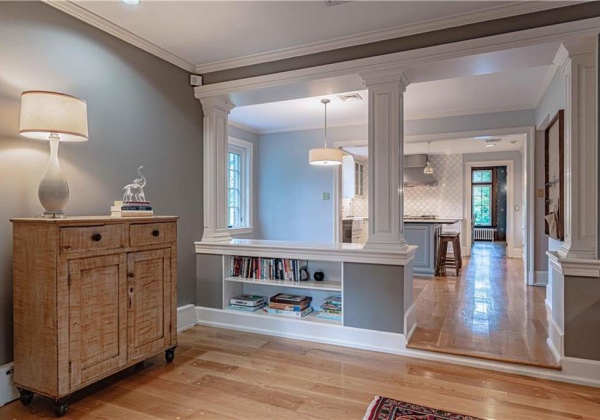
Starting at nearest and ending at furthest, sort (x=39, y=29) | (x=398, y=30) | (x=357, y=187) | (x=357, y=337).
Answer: (x=39, y=29) → (x=398, y=30) → (x=357, y=337) → (x=357, y=187)

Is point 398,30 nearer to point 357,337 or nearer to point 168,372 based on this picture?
point 357,337

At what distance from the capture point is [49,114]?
2.03 meters

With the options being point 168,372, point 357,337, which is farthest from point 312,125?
A: point 168,372

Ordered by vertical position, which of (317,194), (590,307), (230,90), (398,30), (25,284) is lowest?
Result: (590,307)

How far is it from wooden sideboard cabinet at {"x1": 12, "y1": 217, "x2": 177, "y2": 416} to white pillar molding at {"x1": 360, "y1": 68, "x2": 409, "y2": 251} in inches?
69.7

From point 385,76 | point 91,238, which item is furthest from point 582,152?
point 91,238

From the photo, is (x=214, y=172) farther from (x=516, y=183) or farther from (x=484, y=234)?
(x=484, y=234)

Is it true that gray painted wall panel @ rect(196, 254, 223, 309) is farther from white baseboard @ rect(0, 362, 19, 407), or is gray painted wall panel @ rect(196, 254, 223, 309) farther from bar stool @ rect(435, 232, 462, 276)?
bar stool @ rect(435, 232, 462, 276)

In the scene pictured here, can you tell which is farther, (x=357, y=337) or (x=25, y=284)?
(x=357, y=337)

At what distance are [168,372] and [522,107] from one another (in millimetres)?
5229

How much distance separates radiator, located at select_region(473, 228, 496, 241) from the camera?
11.4 metres

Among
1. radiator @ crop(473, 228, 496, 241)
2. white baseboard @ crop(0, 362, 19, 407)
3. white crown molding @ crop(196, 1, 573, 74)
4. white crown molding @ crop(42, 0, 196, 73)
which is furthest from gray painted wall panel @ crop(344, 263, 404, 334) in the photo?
radiator @ crop(473, 228, 496, 241)

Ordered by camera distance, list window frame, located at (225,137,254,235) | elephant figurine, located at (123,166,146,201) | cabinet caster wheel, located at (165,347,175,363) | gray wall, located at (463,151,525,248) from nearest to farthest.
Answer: cabinet caster wheel, located at (165,347,175,363), elephant figurine, located at (123,166,146,201), window frame, located at (225,137,254,235), gray wall, located at (463,151,525,248)

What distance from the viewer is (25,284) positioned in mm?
2078
